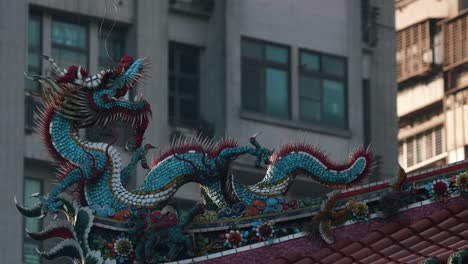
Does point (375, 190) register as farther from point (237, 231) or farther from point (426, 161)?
point (426, 161)

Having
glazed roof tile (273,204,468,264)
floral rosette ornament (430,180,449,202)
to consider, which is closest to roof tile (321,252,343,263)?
glazed roof tile (273,204,468,264)

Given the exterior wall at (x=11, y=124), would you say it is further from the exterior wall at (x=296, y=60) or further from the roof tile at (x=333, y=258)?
the roof tile at (x=333, y=258)

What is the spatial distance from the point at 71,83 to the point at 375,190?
5724mm

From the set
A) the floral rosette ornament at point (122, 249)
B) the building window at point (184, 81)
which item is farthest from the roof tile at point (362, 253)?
the building window at point (184, 81)

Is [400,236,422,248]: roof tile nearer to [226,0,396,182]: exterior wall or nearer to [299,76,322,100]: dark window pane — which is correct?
[226,0,396,182]: exterior wall

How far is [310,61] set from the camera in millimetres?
81438

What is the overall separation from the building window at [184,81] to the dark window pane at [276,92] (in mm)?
2258

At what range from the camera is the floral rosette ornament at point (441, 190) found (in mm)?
43625

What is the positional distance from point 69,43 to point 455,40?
22.8 m

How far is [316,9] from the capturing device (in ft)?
269

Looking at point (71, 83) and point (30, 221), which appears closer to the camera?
point (71, 83)

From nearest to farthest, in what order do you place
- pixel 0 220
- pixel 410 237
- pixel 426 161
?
pixel 410 237 → pixel 0 220 → pixel 426 161

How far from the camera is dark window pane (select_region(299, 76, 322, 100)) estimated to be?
81.0 m

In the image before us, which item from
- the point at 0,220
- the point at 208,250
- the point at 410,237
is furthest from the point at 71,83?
the point at 0,220
